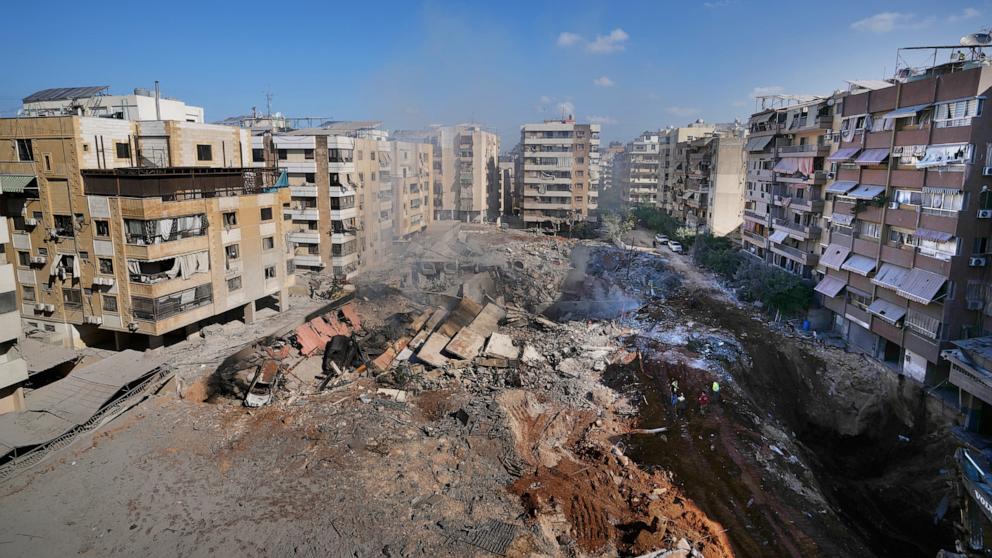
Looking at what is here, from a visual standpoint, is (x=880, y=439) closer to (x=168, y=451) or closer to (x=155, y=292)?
(x=168, y=451)

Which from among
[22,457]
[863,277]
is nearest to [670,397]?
[863,277]

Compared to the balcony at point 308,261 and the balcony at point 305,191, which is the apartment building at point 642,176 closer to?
the balcony at point 308,261

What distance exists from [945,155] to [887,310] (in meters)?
6.00

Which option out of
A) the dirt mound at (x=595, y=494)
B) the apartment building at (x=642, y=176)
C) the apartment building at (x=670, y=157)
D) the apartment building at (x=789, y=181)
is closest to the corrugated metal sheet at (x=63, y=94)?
the dirt mound at (x=595, y=494)

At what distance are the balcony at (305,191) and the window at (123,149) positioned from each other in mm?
12113

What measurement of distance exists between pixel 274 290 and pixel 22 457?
46.1 ft

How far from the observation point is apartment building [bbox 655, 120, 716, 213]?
65.3 metres

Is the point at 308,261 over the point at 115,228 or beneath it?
beneath

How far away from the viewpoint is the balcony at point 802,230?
30.4 meters

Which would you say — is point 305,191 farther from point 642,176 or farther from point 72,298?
point 642,176

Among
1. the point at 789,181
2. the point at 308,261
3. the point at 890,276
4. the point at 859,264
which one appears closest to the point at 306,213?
the point at 308,261

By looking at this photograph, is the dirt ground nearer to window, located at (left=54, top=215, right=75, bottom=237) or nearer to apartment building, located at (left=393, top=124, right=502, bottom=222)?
window, located at (left=54, top=215, right=75, bottom=237)

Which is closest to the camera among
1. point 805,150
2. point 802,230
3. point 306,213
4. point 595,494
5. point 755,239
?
point 595,494

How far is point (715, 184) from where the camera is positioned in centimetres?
4931
